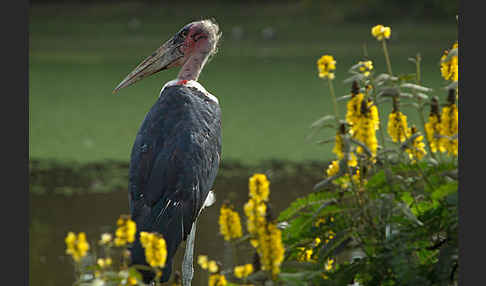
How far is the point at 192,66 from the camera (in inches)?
170

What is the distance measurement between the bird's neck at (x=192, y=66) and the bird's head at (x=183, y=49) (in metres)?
0.01

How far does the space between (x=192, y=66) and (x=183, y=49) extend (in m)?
0.12

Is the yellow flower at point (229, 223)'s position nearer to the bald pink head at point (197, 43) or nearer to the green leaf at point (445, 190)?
the green leaf at point (445, 190)

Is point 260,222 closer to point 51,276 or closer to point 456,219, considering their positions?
point 456,219

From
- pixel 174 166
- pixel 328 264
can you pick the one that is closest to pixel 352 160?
pixel 328 264

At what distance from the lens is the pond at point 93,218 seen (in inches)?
191

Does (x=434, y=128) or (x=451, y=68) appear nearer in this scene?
(x=434, y=128)

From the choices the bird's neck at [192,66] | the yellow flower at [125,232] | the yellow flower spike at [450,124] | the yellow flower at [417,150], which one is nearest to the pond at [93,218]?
the bird's neck at [192,66]

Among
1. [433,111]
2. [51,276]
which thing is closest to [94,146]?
[51,276]

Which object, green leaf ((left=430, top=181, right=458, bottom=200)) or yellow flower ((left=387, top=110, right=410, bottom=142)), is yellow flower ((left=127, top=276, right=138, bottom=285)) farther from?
yellow flower ((left=387, top=110, right=410, bottom=142))

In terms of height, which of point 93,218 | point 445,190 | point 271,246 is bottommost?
point 93,218

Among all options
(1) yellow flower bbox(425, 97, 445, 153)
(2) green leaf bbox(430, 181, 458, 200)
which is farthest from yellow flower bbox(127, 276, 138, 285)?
(1) yellow flower bbox(425, 97, 445, 153)

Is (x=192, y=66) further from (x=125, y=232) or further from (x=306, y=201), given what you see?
(x=125, y=232)

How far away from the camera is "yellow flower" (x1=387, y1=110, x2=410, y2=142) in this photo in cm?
280
